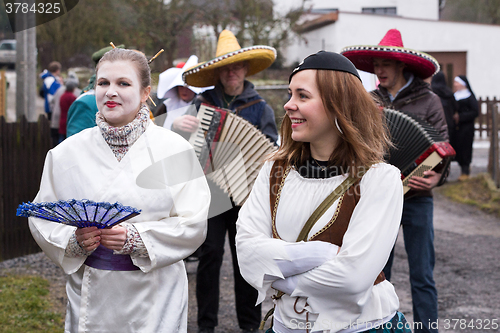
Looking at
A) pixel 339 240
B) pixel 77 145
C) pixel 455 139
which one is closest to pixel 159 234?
pixel 77 145

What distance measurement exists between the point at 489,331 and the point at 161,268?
10.4 ft

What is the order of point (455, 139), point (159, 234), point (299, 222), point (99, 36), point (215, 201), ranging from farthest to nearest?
point (99, 36) → point (455, 139) → point (215, 201) → point (159, 234) → point (299, 222)

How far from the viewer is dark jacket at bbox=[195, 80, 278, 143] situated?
4.77 m

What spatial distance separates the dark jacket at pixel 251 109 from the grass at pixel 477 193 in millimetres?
6266

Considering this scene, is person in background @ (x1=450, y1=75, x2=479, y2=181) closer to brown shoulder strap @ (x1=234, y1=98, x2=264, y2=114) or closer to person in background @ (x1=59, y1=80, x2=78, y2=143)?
person in background @ (x1=59, y1=80, x2=78, y2=143)

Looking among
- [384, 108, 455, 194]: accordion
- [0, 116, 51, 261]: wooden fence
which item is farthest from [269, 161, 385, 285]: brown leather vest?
[0, 116, 51, 261]: wooden fence

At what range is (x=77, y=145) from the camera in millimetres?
3086

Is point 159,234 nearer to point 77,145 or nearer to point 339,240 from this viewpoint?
point 77,145

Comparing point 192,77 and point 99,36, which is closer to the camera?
point 192,77

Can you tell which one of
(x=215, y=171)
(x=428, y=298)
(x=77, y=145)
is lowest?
(x=428, y=298)

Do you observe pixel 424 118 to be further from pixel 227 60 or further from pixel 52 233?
pixel 52 233

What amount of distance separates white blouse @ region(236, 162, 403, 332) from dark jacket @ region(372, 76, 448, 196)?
195 cm

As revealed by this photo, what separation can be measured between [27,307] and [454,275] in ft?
15.0

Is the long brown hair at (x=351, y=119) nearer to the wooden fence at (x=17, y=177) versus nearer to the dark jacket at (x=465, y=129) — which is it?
the wooden fence at (x=17, y=177)
